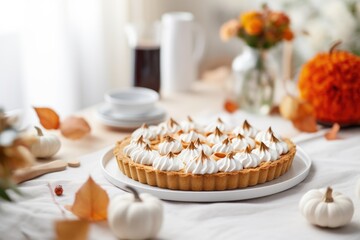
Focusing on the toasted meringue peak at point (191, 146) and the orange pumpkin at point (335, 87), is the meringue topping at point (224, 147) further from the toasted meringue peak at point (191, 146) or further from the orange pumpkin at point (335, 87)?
the orange pumpkin at point (335, 87)

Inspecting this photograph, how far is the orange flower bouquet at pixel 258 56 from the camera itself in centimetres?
190

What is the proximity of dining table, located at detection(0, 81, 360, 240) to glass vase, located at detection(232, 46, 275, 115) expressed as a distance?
0.32m

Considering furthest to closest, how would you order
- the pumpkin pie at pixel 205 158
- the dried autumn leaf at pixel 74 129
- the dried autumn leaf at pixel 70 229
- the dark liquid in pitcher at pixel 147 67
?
1. the dark liquid in pitcher at pixel 147 67
2. the dried autumn leaf at pixel 74 129
3. the pumpkin pie at pixel 205 158
4. the dried autumn leaf at pixel 70 229

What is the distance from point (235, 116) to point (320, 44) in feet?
2.21

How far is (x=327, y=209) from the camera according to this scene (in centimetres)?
110

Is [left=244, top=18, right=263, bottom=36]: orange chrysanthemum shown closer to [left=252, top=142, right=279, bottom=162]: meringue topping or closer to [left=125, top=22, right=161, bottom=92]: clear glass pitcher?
[left=125, top=22, right=161, bottom=92]: clear glass pitcher

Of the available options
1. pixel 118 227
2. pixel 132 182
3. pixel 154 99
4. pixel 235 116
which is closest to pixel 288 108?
pixel 235 116

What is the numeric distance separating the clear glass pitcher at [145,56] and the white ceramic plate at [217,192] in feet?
2.37

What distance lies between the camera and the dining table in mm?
1103

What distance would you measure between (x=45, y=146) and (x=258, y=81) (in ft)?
2.51

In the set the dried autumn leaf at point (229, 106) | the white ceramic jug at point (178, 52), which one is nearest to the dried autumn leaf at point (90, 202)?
the dried autumn leaf at point (229, 106)

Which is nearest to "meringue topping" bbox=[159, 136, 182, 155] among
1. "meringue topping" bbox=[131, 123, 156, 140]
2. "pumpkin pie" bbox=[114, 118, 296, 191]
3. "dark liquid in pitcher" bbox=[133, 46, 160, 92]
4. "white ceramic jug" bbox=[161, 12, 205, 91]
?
"pumpkin pie" bbox=[114, 118, 296, 191]

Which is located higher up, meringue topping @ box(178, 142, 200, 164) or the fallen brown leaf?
meringue topping @ box(178, 142, 200, 164)

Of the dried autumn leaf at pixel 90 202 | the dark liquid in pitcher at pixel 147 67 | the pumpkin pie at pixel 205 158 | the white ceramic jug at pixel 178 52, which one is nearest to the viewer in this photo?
the dried autumn leaf at pixel 90 202
